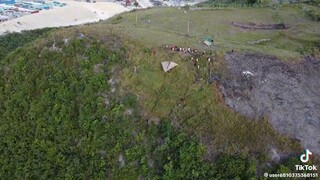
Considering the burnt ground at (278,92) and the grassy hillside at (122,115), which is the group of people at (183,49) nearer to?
the grassy hillside at (122,115)

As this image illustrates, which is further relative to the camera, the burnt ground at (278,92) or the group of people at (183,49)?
the group of people at (183,49)

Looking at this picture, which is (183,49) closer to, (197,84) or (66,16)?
(197,84)

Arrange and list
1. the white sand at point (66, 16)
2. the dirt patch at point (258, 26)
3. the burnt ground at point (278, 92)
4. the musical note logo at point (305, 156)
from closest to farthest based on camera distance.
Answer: the musical note logo at point (305, 156), the burnt ground at point (278, 92), the dirt patch at point (258, 26), the white sand at point (66, 16)

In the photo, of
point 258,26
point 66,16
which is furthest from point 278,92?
point 66,16

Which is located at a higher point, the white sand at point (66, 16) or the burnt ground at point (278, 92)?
the burnt ground at point (278, 92)

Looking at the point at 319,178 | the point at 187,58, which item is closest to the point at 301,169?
the point at 319,178

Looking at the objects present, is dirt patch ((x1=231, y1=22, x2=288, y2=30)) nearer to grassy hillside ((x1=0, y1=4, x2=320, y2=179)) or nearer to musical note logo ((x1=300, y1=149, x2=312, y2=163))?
grassy hillside ((x1=0, y1=4, x2=320, y2=179))

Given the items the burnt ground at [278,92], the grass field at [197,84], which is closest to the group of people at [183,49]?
the grass field at [197,84]
